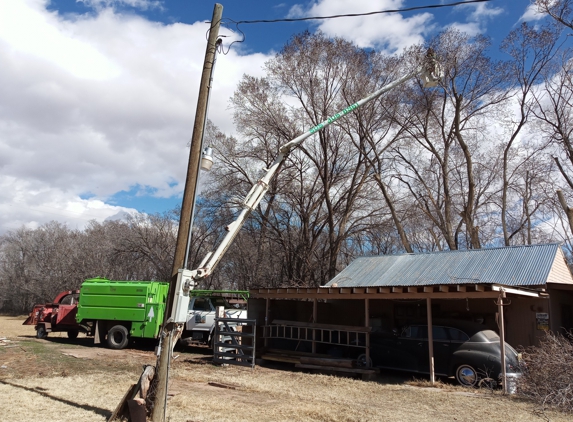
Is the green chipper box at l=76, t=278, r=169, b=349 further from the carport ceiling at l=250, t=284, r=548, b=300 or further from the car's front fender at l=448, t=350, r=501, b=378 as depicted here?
the car's front fender at l=448, t=350, r=501, b=378

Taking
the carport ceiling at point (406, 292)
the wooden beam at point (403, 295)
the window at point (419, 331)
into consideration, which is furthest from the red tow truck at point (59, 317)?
the window at point (419, 331)

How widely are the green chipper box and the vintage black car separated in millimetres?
8319

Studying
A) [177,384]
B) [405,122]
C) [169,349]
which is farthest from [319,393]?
[405,122]

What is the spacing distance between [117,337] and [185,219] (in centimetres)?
1248

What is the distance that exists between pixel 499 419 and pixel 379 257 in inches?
470

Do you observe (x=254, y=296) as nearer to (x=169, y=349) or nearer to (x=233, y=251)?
(x=169, y=349)

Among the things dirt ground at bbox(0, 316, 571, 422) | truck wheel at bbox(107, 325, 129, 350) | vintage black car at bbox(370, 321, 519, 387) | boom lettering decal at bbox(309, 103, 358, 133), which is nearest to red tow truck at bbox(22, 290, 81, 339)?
truck wheel at bbox(107, 325, 129, 350)

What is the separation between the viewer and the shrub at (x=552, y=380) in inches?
337

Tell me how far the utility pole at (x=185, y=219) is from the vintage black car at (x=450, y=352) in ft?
25.0

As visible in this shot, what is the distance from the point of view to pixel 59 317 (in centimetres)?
1989

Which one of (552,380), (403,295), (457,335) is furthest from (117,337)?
(552,380)

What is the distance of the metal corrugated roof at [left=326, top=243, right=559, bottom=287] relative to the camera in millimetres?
14849

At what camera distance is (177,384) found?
34.3 ft

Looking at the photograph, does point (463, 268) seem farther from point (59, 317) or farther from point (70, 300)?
point (70, 300)
